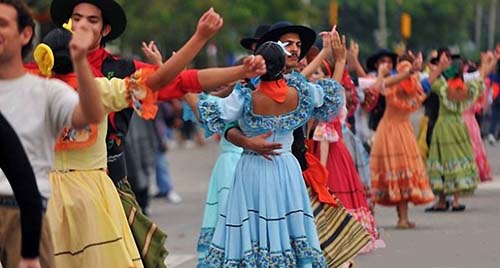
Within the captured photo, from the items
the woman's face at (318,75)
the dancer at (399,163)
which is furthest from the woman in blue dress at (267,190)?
the dancer at (399,163)

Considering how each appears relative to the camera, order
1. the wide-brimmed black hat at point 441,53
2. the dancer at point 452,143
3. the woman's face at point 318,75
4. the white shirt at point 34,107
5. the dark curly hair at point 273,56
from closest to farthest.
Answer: the white shirt at point 34,107 < the dark curly hair at point 273,56 < the woman's face at point 318,75 < the wide-brimmed black hat at point 441,53 < the dancer at point 452,143

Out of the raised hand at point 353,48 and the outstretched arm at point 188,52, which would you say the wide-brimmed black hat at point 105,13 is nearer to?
the outstretched arm at point 188,52

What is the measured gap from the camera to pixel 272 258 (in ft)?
29.6

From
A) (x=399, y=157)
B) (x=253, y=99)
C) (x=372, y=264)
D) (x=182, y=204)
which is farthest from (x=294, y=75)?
(x=182, y=204)

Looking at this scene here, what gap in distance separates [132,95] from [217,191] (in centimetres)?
460

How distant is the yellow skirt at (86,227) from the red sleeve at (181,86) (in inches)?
41.4

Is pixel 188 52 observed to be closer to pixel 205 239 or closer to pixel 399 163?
pixel 205 239

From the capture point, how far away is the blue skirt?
29.8 feet

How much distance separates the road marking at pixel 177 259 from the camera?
1251 centimetres

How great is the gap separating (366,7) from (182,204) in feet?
179

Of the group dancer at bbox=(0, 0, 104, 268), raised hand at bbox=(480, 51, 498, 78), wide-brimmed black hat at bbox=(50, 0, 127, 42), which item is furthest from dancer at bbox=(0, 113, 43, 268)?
raised hand at bbox=(480, 51, 498, 78)

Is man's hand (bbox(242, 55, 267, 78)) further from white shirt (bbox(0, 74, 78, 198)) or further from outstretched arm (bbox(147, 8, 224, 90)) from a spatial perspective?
white shirt (bbox(0, 74, 78, 198))

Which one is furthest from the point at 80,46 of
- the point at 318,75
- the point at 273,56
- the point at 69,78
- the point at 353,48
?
the point at 353,48

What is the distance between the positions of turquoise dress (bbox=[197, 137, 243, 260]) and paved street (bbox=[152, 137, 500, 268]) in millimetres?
1453
